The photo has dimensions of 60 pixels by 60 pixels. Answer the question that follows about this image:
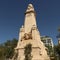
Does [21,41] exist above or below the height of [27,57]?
above

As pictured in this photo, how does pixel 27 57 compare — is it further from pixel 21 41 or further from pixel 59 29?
pixel 59 29

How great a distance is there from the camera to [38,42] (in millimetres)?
25422

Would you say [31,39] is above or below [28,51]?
above

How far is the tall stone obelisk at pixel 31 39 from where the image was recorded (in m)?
24.4

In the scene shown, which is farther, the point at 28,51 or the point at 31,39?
the point at 31,39

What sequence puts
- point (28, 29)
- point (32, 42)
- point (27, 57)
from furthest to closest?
point (28, 29), point (32, 42), point (27, 57)

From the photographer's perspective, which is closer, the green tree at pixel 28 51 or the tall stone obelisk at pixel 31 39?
the green tree at pixel 28 51

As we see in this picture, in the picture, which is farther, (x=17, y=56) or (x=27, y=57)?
(x=17, y=56)

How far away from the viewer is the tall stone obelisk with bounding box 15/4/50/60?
24391 millimetres

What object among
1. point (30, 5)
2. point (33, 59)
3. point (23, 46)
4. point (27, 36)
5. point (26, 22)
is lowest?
point (33, 59)

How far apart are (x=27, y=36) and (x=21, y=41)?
134cm

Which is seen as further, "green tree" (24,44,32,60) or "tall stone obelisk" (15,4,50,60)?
"tall stone obelisk" (15,4,50,60)

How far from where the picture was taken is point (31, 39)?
25.9 m

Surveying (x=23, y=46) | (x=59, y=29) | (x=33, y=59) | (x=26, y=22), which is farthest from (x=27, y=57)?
(x=59, y=29)
